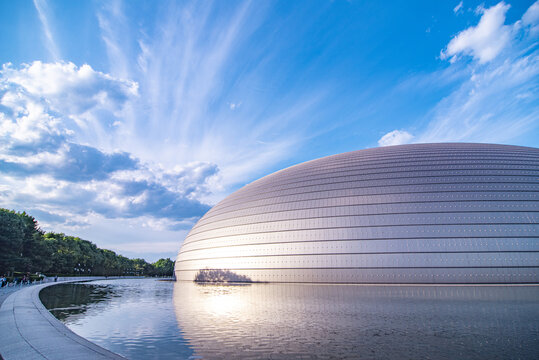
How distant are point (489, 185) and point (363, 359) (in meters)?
27.6

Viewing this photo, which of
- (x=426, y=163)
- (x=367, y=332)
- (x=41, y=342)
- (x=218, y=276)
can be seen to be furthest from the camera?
(x=218, y=276)

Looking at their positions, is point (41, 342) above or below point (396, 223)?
below

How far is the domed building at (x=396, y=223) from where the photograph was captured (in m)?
23.0

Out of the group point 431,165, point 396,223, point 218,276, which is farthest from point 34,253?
point 431,165

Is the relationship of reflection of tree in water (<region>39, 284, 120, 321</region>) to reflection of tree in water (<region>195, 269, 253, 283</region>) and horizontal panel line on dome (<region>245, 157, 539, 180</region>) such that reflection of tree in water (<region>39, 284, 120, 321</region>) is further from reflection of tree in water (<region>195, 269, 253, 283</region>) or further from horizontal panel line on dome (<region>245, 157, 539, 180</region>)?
horizontal panel line on dome (<region>245, 157, 539, 180</region>)

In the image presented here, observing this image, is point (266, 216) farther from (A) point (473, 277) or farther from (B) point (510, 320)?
(B) point (510, 320)

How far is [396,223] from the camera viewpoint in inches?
984

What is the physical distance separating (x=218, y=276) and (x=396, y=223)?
1932 centimetres

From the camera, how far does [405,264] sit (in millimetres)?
23547

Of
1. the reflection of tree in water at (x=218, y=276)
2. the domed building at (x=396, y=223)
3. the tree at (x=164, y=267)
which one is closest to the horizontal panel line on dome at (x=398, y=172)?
the domed building at (x=396, y=223)

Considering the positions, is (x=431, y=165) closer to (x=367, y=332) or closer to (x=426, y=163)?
(x=426, y=163)

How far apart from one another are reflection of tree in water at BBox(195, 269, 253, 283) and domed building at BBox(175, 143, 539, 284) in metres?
0.11

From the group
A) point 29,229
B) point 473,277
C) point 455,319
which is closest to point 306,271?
point 473,277

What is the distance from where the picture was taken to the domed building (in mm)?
23031
